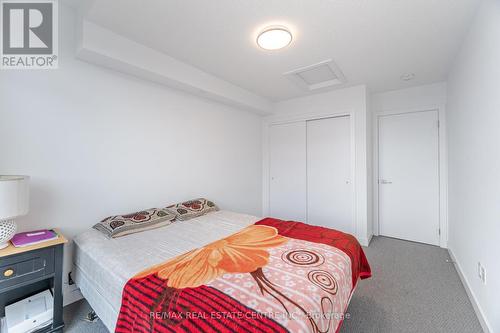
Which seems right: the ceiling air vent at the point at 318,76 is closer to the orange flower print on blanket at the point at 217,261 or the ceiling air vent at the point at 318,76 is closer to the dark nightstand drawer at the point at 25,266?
the orange flower print on blanket at the point at 217,261

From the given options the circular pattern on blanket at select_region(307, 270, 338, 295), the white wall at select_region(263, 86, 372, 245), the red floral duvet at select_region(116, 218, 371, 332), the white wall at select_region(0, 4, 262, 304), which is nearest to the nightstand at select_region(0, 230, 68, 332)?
the white wall at select_region(0, 4, 262, 304)

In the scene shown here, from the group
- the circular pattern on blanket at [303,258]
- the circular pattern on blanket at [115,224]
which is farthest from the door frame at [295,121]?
the circular pattern on blanket at [115,224]

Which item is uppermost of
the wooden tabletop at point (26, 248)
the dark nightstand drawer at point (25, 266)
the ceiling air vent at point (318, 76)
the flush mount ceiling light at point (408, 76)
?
the ceiling air vent at point (318, 76)

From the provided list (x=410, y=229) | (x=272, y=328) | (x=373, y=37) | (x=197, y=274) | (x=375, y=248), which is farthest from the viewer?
(x=410, y=229)

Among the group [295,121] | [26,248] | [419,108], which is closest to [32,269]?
[26,248]

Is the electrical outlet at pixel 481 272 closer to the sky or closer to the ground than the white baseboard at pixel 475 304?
closer to the sky

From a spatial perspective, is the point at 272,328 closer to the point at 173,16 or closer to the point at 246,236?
the point at 246,236

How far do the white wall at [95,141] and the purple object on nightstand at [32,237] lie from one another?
13 centimetres

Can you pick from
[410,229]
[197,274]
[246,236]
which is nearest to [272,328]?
[197,274]

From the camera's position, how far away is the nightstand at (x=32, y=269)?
1360 mm

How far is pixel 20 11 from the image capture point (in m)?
1.72

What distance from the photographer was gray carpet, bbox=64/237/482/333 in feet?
5.37

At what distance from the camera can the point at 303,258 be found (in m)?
1.46

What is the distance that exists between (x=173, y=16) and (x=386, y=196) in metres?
3.90
